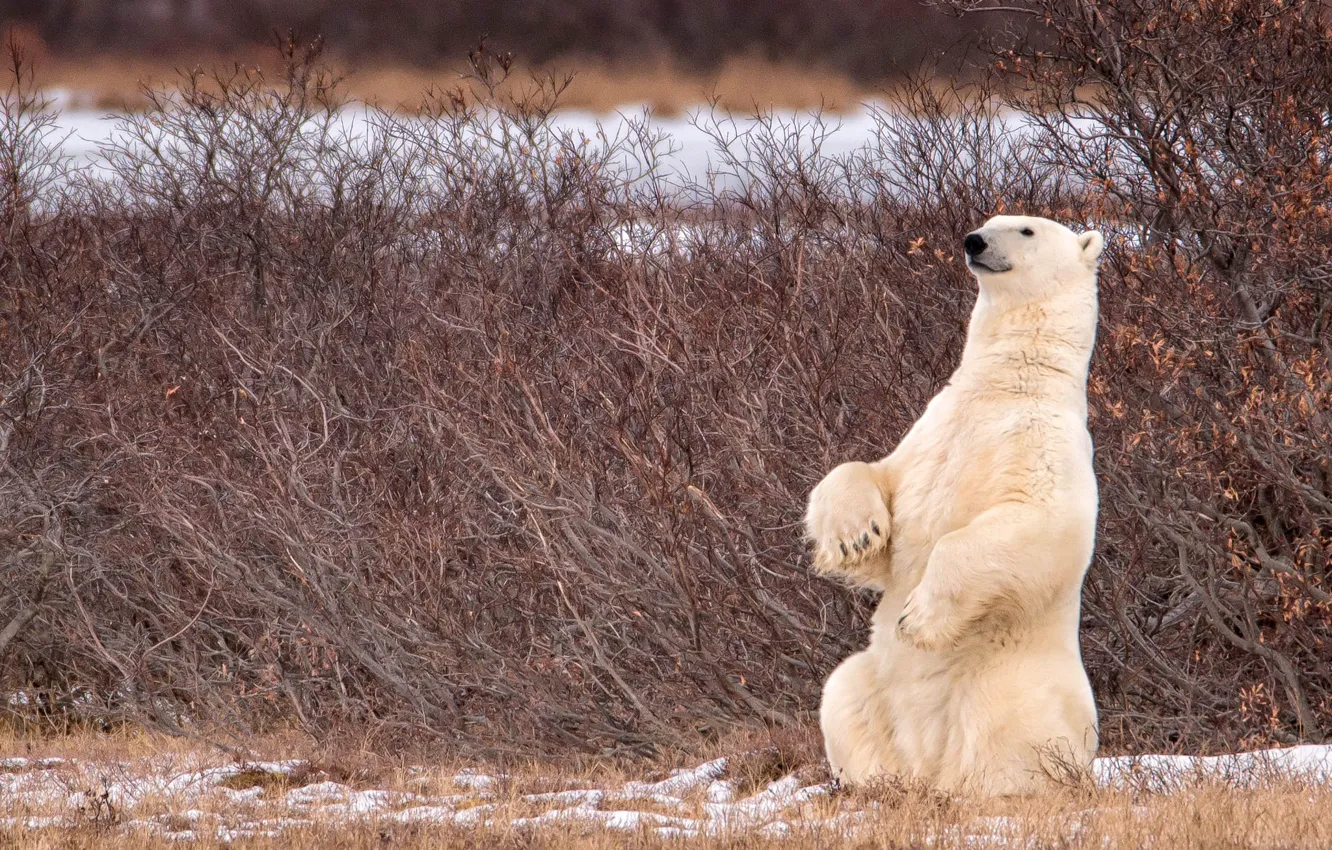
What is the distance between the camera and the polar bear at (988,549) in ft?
14.3

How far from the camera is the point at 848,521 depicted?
14.9 ft

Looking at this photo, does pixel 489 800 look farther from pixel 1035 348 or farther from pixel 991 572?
pixel 1035 348

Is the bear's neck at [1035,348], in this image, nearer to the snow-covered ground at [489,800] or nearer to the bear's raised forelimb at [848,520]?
the bear's raised forelimb at [848,520]

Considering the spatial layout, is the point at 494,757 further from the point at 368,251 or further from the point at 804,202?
the point at 368,251

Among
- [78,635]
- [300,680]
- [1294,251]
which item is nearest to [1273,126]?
[1294,251]

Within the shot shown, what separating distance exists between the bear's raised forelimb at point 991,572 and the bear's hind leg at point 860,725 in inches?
13.8

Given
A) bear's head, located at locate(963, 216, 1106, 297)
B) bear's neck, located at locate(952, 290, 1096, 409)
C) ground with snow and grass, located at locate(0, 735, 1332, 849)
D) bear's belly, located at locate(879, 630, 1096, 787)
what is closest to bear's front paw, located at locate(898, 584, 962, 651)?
bear's belly, located at locate(879, 630, 1096, 787)

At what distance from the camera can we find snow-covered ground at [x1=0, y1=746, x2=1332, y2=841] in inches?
179

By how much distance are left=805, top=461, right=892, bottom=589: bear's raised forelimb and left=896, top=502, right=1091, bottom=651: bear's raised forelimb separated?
232 mm

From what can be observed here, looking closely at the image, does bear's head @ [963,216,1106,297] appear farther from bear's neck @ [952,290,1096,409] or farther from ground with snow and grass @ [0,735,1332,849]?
ground with snow and grass @ [0,735,1332,849]

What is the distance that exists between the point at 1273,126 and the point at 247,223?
14.6 metres

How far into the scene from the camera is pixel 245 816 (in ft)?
17.0

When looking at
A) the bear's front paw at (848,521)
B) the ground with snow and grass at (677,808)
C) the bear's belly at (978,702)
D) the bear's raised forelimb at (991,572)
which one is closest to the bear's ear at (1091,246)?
the bear's raised forelimb at (991,572)

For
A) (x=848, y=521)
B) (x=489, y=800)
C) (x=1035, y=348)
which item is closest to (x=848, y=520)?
(x=848, y=521)
